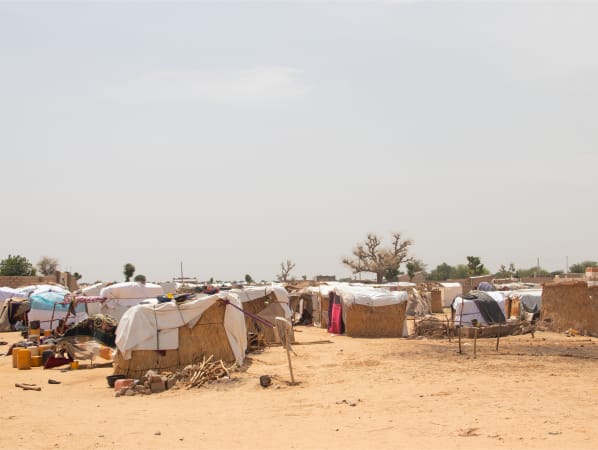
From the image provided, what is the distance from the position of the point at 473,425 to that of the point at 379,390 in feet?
10.3

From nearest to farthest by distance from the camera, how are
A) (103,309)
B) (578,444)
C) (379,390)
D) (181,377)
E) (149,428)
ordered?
(578,444), (149,428), (379,390), (181,377), (103,309)

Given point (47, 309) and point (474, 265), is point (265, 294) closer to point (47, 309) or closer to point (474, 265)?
point (47, 309)

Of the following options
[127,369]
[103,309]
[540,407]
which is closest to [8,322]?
[103,309]

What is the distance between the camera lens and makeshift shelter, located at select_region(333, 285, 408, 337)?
24922mm

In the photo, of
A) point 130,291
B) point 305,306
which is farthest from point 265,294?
point 305,306

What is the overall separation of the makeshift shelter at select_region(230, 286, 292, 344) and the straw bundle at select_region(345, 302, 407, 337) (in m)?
3.52

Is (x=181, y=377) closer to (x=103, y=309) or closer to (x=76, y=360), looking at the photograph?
(x=76, y=360)

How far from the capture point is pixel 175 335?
48.8ft

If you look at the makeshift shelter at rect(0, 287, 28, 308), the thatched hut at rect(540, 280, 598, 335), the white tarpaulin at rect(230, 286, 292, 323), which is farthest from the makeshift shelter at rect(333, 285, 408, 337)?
the makeshift shelter at rect(0, 287, 28, 308)

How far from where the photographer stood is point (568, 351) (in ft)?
59.8

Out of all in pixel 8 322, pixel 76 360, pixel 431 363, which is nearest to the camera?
pixel 431 363

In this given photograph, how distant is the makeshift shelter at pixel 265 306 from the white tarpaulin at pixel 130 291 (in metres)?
4.04

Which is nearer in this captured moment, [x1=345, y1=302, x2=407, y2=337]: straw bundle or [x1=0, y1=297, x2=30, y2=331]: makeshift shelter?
[x1=345, y1=302, x2=407, y2=337]: straw bundle

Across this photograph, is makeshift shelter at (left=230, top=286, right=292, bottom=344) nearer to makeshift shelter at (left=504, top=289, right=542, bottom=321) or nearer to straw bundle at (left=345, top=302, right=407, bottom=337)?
straw bundle at (left=345, top=302, right=407, bottom=337)
